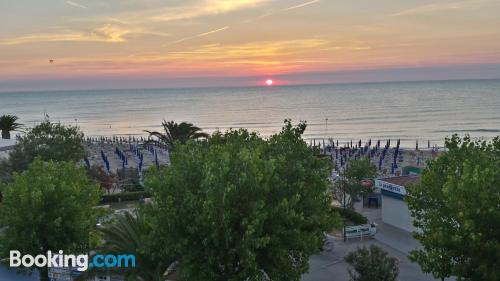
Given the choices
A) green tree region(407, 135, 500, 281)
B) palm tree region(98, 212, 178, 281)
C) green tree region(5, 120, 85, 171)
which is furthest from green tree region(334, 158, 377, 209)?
green tree region(5, 120, 85, 171)

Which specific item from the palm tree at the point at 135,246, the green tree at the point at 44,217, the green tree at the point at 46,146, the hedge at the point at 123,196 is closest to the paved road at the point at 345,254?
the green tree at the point at 44,217

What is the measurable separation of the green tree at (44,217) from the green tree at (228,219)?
3.69 meters

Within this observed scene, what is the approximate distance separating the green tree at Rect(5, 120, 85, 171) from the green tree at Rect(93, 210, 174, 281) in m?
17.1

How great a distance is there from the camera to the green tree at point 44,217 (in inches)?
571

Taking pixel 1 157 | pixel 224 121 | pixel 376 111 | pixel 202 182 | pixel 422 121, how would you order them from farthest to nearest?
pixel 376 111
pixel 224 121
pixel 422 121
pixel 1 157
pixel 202 182

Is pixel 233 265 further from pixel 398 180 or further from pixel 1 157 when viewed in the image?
pixel 1 157

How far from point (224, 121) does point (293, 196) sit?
399 ft

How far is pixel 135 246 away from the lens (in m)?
14.2

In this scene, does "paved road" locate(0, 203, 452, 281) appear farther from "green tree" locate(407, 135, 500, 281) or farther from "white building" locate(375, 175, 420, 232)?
"green tree" locate(407, 135, 500, 281)

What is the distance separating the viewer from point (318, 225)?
46.2 feet

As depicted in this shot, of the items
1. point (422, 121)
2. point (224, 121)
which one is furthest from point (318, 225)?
point (224, 121)

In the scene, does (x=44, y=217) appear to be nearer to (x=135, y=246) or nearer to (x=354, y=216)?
(x=135, y=246)

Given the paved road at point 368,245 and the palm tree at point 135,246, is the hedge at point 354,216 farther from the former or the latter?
the palm tree at point 135,246

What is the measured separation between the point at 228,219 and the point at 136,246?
174 inches
